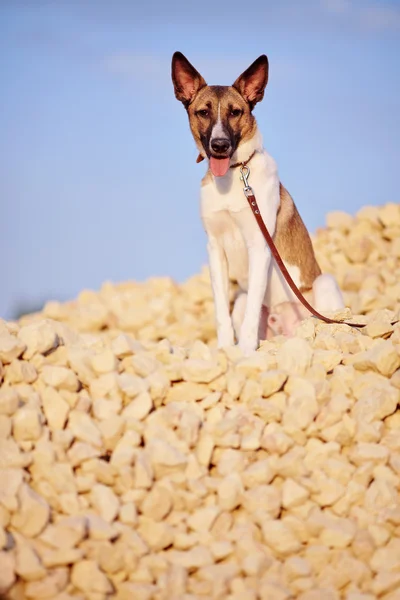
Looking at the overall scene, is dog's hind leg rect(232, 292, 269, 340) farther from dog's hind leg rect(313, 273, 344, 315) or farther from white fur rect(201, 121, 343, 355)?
dog's hind leg rect(313, 273, 344, 315)

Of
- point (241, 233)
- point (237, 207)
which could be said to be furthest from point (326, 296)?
point (237, 207)

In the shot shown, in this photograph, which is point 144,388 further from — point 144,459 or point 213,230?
point 213,230

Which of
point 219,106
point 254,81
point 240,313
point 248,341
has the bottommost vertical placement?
point 248,341

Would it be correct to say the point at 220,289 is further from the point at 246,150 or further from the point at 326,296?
the point at 246,150

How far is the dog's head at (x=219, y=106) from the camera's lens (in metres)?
5.35

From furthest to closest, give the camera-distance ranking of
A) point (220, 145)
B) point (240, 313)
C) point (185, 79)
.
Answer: point (240, 313) < point (185, 79) < point (220, 145)

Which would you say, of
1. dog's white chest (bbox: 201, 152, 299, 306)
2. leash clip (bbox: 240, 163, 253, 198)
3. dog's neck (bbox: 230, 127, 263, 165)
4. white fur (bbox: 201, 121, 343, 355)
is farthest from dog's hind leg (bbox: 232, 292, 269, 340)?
dog's neck (bbox: 230, 127, 263, 165)

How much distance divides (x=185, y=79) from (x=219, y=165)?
29.1 inches

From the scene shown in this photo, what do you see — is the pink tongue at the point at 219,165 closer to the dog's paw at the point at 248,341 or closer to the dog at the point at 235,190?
the dog at the point at 235,190

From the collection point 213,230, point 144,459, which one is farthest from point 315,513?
point 213,230

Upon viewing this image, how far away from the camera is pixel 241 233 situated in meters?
5.71

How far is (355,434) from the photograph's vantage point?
149 inches

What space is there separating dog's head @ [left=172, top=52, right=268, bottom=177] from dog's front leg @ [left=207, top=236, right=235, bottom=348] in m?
0.67

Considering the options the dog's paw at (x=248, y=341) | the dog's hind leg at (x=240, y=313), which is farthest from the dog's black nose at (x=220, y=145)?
the dog's hind leg at (x=240, y=313)
